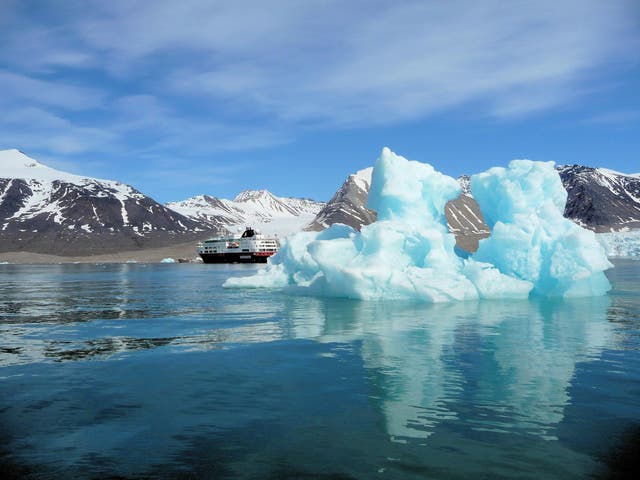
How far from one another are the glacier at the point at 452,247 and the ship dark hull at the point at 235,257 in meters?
86.2

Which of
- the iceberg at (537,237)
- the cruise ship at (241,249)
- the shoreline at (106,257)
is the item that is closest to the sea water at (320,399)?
the iceberg at (537,237)

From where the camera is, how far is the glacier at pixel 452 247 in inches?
949

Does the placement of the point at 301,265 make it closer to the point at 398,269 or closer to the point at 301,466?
the point at 398,269

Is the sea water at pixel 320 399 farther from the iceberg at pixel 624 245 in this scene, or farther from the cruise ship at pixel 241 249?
the iceberg at pixel 624 245

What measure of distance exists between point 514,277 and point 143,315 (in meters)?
16.6

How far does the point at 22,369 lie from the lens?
1130 cm

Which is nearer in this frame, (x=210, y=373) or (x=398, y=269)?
(x=210, y=373)

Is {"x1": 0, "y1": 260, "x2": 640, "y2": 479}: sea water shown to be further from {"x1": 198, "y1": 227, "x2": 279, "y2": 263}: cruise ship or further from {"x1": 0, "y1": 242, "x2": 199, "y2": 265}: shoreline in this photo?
{"x1": 0, "y1": 242, "x2": 199, "y2": 265}: shoreline

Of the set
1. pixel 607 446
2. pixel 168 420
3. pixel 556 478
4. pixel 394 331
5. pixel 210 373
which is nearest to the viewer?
pixel 556 478

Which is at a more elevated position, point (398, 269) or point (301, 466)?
point (398, 269)

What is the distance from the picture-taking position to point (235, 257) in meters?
120

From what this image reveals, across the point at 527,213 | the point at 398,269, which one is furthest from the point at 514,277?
the point at 398,269

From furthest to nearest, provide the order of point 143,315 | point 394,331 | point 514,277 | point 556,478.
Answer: point 514,277 < point 143,315 < point 394,331 < point 556,478

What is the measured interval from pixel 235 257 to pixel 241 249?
2.15 meters
